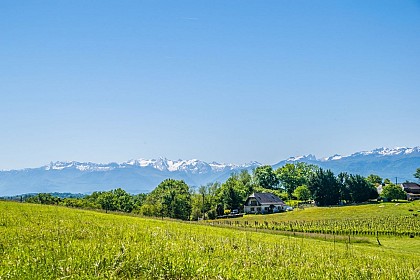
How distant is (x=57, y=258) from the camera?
11.3 m

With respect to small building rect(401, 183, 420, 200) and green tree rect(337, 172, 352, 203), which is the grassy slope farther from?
small building rect(401, 183, 420, 200)

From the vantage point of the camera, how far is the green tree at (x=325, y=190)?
463ft

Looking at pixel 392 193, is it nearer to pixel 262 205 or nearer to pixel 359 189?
pixel 359 189

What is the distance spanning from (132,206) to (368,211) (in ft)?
257

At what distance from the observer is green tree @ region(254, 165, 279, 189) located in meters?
173

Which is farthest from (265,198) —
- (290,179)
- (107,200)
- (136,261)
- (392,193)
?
(136,261)

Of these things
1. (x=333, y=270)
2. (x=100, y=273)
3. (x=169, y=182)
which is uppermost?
(x=169, y=182)

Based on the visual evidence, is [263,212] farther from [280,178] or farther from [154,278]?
[154,278]

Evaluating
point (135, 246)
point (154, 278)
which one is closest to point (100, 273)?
point (154, 278)

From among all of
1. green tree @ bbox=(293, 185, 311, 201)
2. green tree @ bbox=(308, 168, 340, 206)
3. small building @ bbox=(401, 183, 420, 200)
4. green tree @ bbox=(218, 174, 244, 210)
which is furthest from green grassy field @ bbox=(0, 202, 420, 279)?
small building @ bbox=(401, 183, 420, 200)

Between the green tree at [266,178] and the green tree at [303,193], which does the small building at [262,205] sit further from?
the green tree at [266,178]

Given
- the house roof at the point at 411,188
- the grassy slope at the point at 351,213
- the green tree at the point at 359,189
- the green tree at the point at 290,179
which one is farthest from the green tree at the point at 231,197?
the house roof at the point at 411,188

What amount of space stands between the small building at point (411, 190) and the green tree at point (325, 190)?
1408 inches

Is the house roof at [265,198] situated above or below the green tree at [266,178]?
below
